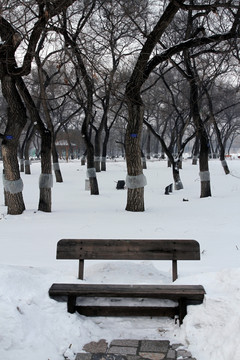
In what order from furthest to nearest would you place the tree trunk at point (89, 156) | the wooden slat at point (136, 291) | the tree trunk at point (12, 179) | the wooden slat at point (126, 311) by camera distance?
the tree trunk at point (89, 156) → the tree trunk at point (12, 179) → the wooden slat at point (126, 311) → the wooden slat at point (136, 291)

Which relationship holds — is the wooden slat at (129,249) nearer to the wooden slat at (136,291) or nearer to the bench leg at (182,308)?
the wooden slat at (136,291)

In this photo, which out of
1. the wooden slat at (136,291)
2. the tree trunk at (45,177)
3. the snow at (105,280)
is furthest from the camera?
the tree trunk at (45,177)

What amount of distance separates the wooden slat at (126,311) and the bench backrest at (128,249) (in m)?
0.63

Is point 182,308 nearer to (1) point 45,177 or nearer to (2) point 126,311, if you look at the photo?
(2) point 126,311

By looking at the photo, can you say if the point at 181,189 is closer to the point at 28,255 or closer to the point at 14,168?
the point at 14,168

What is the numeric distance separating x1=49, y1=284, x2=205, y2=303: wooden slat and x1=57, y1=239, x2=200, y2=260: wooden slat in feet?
1.54

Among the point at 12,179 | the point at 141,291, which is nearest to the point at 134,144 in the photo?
the point at 12,179

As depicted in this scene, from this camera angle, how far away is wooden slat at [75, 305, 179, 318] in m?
3.68

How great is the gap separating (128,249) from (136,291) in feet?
2.09

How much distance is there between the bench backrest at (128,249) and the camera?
4117mm

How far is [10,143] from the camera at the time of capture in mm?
8820

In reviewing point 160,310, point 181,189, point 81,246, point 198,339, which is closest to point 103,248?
point 81,246

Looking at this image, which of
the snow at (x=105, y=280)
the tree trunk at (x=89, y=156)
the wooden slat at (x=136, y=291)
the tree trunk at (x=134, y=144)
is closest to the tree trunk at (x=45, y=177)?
the snow at (x=105, y=280)

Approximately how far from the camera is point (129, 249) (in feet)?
13.6
